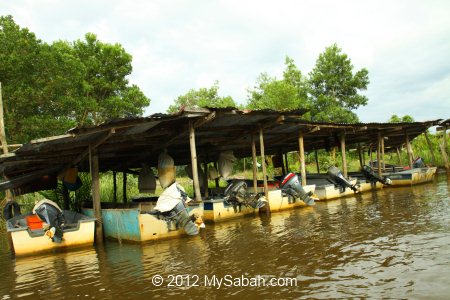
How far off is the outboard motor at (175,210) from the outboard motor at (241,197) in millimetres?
2344

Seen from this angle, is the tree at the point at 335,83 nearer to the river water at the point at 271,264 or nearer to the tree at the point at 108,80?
the tree at the point at 108,80

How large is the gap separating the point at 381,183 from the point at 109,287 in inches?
559

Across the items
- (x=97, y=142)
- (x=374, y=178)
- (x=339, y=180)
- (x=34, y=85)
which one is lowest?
(x=374, y=178)

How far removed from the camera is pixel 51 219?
843 centimetres

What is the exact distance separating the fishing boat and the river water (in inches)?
9.4

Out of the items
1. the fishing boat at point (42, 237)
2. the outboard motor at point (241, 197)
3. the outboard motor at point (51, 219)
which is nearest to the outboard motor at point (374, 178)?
the outboard motor at point (241, 197)

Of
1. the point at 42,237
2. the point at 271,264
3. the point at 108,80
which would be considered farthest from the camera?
the point at 108,80

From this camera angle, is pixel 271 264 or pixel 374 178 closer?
pixel 271 264

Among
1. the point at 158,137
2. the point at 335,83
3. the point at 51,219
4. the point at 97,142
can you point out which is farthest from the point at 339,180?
the point at 335,83

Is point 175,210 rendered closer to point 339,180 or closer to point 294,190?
point 294,190

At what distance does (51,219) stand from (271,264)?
562cm

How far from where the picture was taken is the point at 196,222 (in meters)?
8.52

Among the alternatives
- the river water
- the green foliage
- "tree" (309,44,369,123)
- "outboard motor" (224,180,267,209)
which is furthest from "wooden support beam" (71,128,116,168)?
"tree" (309,44,369,123)

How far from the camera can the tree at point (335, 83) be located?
3700 centimetres
